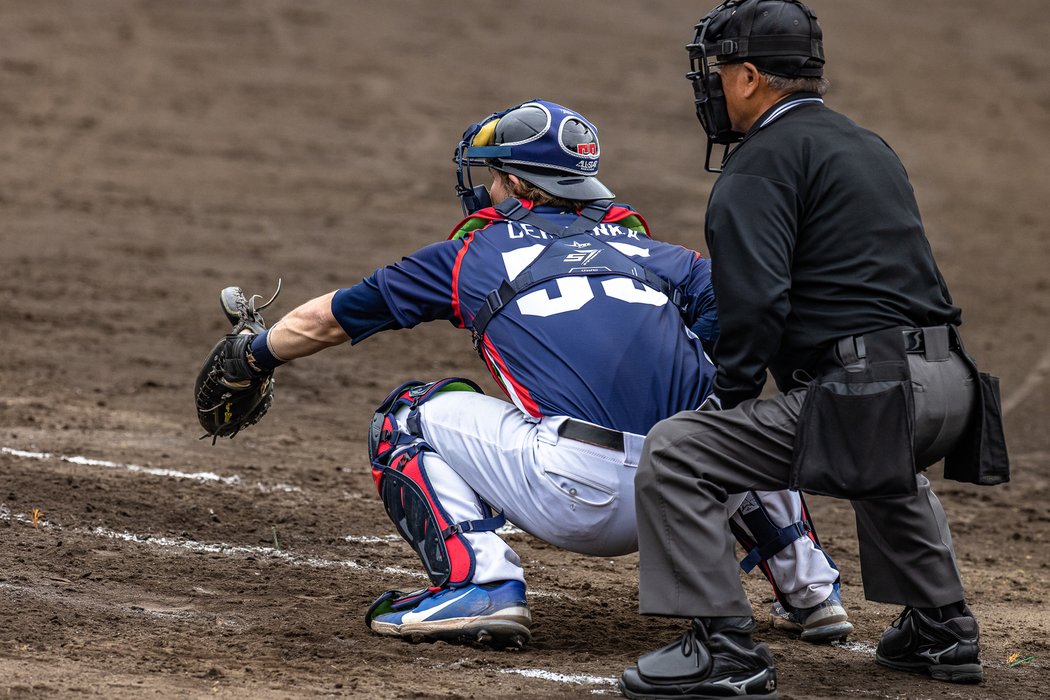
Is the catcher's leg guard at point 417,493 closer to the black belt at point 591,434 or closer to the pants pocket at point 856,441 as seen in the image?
the black belt at point 591,434

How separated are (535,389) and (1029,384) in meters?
5.97

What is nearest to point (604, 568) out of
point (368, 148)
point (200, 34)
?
point (368, 148)

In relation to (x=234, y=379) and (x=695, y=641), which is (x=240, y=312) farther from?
(x=695, y=641)

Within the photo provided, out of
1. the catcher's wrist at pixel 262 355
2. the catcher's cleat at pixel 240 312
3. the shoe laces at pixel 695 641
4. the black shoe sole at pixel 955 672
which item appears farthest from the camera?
the catcher's cleat at pixel 240 312

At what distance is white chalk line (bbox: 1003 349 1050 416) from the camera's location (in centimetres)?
870

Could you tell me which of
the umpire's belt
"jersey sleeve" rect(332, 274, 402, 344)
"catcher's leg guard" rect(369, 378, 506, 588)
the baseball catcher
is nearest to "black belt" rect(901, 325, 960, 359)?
the umpire's belt

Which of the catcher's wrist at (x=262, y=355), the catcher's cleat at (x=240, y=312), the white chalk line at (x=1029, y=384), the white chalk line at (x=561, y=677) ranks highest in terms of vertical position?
the catcher's cleat at (x=240, y=312)

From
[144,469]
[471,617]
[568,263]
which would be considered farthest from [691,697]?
[144,469]

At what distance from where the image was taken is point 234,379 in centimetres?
464

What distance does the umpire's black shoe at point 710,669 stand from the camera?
3.58m

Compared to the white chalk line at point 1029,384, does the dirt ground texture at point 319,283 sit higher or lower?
higher

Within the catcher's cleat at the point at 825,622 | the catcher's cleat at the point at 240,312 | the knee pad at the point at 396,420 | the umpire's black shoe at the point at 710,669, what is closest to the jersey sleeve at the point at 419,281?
the knee pad at the point at 396,420

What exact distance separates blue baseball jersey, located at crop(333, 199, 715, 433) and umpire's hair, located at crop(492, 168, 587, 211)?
0.13 metres

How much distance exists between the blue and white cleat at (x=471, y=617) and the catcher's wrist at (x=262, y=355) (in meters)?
0.95
